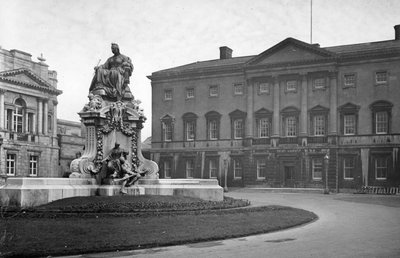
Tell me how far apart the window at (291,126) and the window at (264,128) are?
2.00 m

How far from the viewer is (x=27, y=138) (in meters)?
61.8

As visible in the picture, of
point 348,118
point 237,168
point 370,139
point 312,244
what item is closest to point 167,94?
point 237,168

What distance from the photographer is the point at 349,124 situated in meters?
53.8

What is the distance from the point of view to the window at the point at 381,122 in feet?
170

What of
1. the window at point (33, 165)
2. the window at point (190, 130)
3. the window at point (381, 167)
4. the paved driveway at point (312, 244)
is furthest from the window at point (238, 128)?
the paved driveway at point (312, 244)

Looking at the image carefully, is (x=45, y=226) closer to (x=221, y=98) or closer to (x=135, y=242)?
(x=135, y=242)

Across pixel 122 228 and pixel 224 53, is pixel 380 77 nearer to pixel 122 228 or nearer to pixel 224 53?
pixel 224 53

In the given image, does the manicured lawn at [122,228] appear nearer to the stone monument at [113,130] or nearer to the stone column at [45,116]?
the stone monument at [113,130]

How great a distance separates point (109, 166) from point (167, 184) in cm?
306

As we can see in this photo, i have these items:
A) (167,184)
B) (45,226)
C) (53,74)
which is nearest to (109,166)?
(167,184)

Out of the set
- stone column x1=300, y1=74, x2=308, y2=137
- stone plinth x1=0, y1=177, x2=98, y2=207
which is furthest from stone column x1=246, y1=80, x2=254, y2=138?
stone plinth x1=0, y1=177, x2=98, y2=207

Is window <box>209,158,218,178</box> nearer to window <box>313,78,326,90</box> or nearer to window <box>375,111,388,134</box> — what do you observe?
window <box>313,78,326,90</box>

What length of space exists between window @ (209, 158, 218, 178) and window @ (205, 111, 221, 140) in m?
2.57

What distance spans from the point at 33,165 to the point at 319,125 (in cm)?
3227
